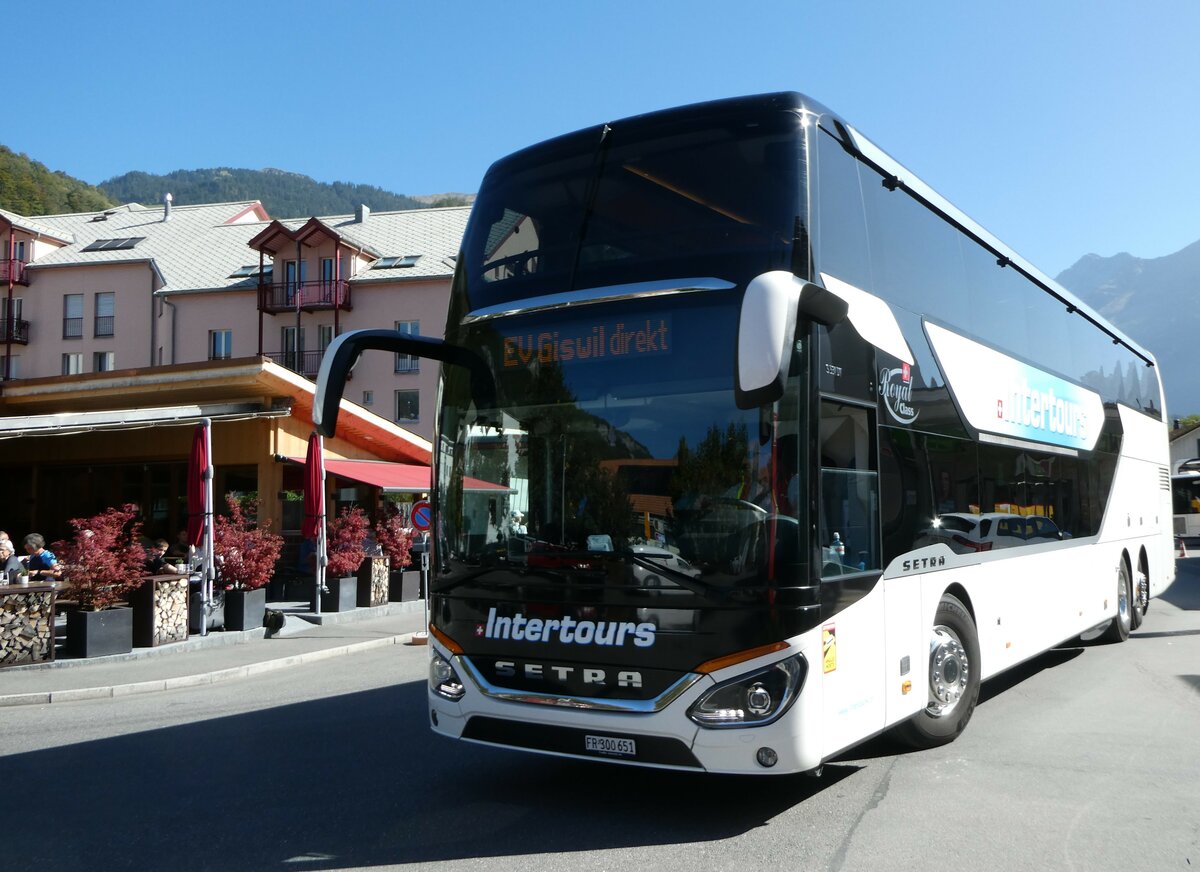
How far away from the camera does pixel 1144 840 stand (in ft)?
17.5

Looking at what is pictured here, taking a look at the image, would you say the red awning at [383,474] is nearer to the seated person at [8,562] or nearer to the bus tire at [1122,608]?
the seated person at [8,562]

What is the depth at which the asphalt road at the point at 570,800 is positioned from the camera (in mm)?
5215

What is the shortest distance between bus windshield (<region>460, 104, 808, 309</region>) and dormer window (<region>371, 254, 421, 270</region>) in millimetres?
43110

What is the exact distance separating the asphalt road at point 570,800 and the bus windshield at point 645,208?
3.02 metres

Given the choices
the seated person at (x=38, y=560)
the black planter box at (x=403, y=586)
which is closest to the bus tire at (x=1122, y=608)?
the black planter box at (x=403, y=586)

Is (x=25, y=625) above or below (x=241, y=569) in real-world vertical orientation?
below

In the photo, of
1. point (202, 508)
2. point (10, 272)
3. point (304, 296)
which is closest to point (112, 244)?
point (10, 272)

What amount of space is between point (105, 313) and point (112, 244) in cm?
469

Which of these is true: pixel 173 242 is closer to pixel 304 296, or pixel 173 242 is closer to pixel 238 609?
pixel 304 296

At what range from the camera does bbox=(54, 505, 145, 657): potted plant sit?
1273cm

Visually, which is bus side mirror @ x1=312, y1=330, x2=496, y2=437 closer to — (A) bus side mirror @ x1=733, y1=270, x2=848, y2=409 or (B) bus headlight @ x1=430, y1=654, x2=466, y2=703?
(B) bus headlight @ x1=430, y1=654, x2=466, y2=703

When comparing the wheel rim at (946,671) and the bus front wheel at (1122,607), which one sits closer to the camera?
the wheel rim at (946,671)

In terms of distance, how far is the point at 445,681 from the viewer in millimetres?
6297

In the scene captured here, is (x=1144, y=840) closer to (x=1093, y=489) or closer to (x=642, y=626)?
(x=642, y=626)
